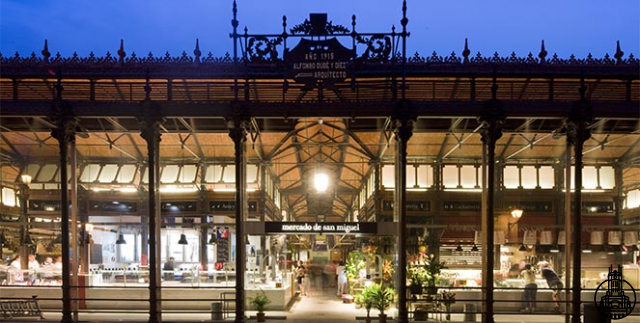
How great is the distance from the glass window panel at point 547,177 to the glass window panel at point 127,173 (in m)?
15.3

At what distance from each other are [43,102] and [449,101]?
10.7 m

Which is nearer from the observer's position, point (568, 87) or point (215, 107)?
point (215, 107)

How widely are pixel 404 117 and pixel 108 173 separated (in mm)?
12954

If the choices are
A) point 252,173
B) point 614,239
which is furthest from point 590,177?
point 252,173

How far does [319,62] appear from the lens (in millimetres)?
17000

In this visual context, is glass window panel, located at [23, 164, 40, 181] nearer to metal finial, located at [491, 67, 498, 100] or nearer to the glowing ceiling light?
the glowing ceiling light

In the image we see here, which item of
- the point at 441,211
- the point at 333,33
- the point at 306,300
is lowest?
the point at 306,300

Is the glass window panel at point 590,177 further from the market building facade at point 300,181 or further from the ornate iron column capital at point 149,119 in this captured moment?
the ornate iron column capital at point 149,119

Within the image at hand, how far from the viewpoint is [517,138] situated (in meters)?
23.0

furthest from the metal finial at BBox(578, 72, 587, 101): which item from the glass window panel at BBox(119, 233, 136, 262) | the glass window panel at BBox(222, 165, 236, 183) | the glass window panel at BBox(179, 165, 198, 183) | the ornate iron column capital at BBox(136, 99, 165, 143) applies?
the glass window panel at BBox(119, 233, 136, 262)

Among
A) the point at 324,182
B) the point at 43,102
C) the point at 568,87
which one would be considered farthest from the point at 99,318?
the point at 568,87

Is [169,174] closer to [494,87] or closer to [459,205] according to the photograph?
[459,205]

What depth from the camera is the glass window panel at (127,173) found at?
79.7 feet

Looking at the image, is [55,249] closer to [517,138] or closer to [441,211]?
[441,211]
